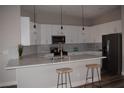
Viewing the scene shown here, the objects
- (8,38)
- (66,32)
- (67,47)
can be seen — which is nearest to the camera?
(8,38)

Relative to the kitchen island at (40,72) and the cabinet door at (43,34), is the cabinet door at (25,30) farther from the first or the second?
the cabinet door at (43,34)

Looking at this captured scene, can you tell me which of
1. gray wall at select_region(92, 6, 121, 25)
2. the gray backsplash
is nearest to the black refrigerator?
gray wall at select_region(92, 6, 121, 25)

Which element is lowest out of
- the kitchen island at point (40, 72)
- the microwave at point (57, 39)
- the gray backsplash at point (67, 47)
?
the kitchen island at point (40, 72)

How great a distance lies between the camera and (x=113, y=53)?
5.29 meters

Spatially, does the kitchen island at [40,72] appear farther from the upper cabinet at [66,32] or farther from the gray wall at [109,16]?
the gray wall at [109,16]

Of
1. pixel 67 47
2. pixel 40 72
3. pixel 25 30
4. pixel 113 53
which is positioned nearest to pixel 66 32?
pixel 67 47

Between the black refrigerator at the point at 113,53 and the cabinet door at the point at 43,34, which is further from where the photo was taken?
the cabinet door at the point at 43,34

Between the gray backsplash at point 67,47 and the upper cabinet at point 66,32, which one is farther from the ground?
the upper cabinet at point 66,32

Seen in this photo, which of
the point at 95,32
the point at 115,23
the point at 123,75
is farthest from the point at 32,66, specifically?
the point at 95,32

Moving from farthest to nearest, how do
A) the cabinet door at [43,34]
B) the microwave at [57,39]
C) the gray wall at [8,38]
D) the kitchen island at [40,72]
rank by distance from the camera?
the microwave at [57,39], the cabinet door at [43,34], the gray wall at [8,38], the kitchen island at [40,72]

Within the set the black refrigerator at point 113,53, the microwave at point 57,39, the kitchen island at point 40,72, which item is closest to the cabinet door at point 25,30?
the kitchen island at point 40,72

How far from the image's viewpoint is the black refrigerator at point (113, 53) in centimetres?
512

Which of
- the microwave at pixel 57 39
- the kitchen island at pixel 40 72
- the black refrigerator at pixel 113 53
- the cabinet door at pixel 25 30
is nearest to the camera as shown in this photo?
the kitchen island at pixel 40 72

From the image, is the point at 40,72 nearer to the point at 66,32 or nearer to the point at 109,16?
the point at 66,32
